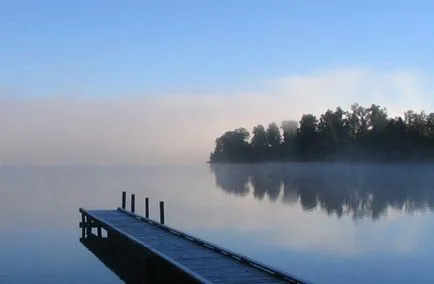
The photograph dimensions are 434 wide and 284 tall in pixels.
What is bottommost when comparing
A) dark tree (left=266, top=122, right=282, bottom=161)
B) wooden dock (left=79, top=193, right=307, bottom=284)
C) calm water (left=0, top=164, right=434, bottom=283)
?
calm water (left=0, top=164, right=434, bottom=283)

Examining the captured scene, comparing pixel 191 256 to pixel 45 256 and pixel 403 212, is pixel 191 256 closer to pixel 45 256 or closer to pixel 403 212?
pixel 45 256

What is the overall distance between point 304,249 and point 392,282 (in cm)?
625

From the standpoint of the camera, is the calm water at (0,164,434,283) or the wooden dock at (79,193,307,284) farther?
the calm water at (0,164,434,283)

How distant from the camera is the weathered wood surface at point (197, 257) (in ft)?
46.9

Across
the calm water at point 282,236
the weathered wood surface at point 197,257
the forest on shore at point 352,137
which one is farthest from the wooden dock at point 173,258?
the forest on shore at point 352,137

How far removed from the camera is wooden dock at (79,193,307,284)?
14.5 metres

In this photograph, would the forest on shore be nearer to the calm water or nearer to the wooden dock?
the calm water

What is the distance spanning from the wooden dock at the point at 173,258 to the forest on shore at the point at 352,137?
316ft

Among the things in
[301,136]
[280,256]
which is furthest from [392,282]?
[301,136]

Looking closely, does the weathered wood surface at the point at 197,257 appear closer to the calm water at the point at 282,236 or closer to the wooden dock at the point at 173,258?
the wooden dock at the point at 173,258

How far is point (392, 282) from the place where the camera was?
18.6 m

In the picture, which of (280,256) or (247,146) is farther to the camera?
(247,146)

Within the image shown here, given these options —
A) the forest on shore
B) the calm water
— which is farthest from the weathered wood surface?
the forest on shore

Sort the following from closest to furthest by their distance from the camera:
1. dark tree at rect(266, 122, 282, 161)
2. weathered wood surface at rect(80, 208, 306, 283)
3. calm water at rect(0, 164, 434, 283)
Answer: weathered wood surface at rect(80, 208, 306, 283)
calm water at rect(0, 164, 434, 283)
dark tree at rect(266, 122, 282, 161)
